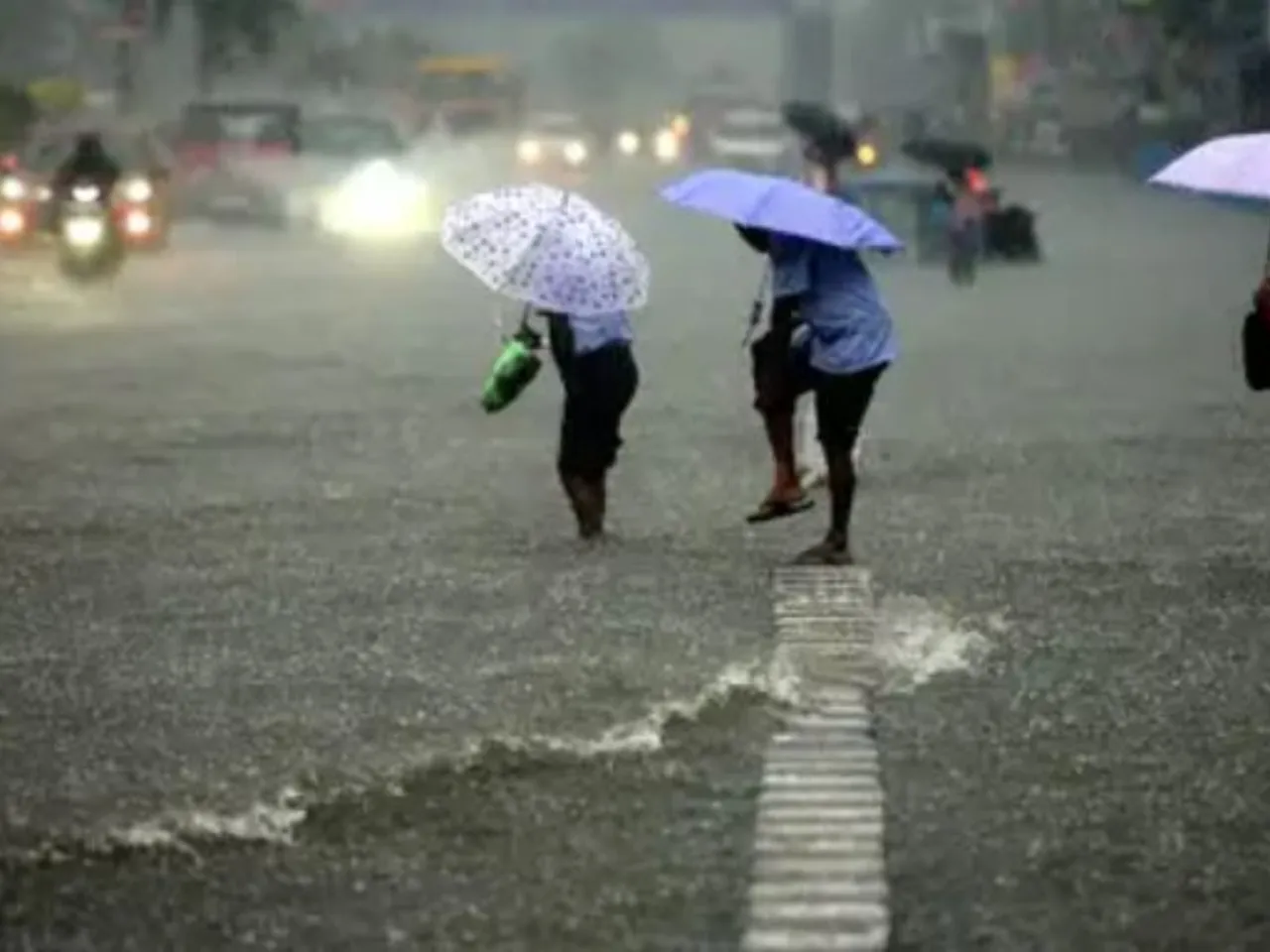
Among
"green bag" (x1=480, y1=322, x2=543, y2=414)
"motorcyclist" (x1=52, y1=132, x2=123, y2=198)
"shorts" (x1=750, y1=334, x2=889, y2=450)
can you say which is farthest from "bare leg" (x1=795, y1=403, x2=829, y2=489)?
"motorcyclist" (x1=52, y1=132, x2=123, y2=198)

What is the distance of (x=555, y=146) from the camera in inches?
2359

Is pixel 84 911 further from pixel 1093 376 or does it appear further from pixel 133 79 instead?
pixel 133 79

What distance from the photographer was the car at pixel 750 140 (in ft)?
190

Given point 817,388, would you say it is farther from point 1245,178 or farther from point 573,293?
point 1245,178

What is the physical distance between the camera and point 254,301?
26953 mm

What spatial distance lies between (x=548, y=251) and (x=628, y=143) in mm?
61107

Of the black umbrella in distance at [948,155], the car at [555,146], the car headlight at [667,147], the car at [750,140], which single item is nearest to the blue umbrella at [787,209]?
the black umbrella in distance at [948,155]

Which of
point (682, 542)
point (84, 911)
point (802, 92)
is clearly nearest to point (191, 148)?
point (682, 542)

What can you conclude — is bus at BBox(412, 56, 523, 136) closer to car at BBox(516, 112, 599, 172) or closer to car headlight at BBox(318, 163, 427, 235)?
car at BBox(516, 112, 599, 172)

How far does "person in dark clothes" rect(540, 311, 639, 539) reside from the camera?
12812mm

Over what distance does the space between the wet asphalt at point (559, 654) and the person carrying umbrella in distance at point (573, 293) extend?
39 centimetres

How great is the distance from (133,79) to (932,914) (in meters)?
57.7

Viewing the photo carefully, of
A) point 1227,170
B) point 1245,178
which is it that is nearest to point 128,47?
point 1227,170

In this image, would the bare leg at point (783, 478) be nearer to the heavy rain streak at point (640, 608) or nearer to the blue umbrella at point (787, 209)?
the heavy rain streak at point (640, 608)
